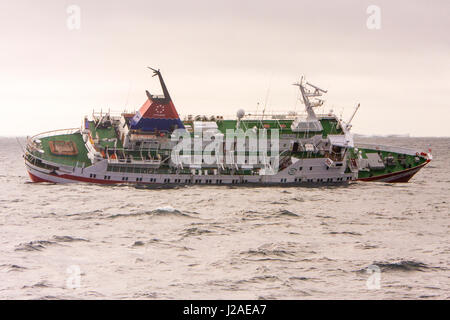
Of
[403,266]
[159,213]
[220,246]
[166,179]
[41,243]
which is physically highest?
[166,179]

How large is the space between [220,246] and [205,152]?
35.9 metres

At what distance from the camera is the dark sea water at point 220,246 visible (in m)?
22.4

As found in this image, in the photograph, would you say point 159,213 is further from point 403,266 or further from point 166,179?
point 403,266

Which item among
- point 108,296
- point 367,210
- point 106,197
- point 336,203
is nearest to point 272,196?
point 336,203

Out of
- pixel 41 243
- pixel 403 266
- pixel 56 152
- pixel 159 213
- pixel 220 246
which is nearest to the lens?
pixel 403 266

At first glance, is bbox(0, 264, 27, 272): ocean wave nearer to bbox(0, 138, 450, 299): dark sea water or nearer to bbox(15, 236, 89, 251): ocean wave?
bbox(0, 138, 450, 299): dark sea water

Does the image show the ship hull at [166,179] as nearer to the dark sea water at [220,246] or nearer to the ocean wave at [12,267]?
the dark sea water at [220,246]

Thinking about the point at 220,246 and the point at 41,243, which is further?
the point at 220,246

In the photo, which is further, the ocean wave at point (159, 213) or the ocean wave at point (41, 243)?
the ocean wave at point (159, 213)

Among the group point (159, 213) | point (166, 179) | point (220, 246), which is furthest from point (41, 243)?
point (166, 179)

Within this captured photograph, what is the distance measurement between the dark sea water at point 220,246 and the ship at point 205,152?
798 centimetres

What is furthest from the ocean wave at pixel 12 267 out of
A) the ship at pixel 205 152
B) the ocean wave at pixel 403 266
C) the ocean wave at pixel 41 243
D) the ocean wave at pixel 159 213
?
the ship at pixel 205 152

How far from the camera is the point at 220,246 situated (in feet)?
101
